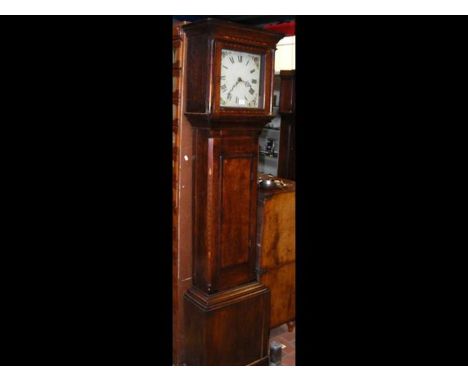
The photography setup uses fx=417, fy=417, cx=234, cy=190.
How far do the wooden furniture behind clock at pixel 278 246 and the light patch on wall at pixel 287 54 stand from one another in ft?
5.16

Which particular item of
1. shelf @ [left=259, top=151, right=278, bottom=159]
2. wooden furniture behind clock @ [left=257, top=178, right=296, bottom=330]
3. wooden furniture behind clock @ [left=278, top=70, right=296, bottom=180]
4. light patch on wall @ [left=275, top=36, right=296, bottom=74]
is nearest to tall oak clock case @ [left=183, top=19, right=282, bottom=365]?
wooden furniture behind clock @ [left=257, top=178, right=296, bottom=330]

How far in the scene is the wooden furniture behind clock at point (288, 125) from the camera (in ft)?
11.2

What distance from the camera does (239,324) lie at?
225 cm

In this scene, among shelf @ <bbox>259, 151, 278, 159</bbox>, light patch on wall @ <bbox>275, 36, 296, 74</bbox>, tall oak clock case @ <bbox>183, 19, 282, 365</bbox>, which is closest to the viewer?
tall oak clock case @ <bbox>183, 19, 282, 365</bbox>

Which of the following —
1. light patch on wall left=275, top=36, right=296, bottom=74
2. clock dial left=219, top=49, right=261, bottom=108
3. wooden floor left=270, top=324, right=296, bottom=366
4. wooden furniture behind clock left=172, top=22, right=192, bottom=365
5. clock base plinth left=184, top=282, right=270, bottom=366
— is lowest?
wooden floor left=270, top=324, right=296, bottom=366

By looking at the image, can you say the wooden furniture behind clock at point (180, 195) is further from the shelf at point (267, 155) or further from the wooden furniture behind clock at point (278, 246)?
the shelf at point (267, 155)

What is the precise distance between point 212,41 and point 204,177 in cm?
63

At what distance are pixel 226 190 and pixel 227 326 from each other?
730 mm

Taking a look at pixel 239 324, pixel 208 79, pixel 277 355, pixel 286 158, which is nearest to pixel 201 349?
pixel 239 324

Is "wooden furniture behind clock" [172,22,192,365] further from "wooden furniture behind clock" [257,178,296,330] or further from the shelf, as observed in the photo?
the shelf

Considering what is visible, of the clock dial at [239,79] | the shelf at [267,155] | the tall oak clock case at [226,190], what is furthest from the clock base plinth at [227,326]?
the shelf at [267,155]

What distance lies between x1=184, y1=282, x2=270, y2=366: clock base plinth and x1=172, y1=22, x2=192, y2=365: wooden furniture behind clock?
0.07 metres

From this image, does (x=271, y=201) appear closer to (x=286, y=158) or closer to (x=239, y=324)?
(x=239, y=324)

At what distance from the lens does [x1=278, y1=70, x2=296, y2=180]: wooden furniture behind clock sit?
3426mm
